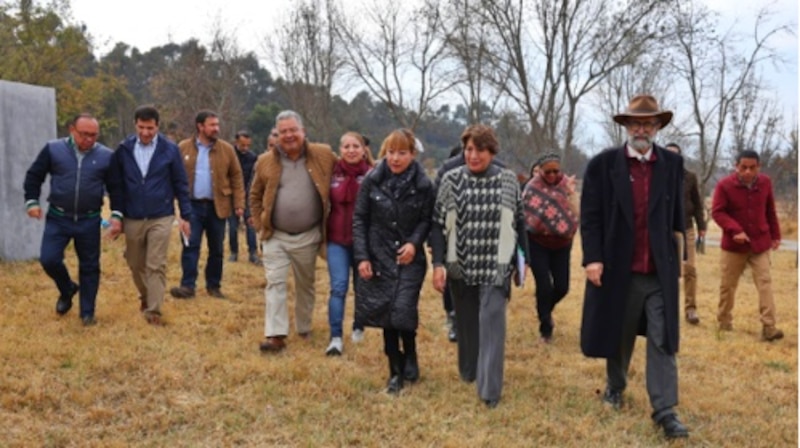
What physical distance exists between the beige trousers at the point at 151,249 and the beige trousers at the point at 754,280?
18.6 ft

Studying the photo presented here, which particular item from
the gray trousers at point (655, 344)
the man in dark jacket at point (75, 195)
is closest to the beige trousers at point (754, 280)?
the gray trousers at point (655, 344)

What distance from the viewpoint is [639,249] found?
4.23 metres

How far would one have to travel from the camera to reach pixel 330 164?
563 centimetres

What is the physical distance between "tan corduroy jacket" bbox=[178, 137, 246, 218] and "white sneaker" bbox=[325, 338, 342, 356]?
250 cm

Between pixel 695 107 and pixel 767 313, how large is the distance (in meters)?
11.0

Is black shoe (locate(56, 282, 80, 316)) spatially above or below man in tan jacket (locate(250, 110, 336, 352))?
below

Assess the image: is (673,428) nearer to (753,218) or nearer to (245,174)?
(753,218)

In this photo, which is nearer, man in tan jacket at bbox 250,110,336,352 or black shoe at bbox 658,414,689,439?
black shoe at bbox 658,414,689,439

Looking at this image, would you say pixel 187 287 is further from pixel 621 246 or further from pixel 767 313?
pixel 767 313

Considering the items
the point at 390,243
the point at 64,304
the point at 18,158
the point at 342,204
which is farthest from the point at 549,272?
the point at 18,158

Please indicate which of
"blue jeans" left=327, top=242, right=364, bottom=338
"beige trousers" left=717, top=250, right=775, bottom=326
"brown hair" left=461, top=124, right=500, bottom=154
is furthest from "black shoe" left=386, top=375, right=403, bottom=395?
"beige trousers" left=717, top=250, right=775, bottom=326

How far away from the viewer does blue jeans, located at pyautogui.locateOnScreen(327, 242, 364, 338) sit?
18.5 feet

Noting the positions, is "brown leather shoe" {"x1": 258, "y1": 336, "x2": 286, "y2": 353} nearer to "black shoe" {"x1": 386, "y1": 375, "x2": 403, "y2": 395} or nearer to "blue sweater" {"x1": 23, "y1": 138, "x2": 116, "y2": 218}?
"black shoe" {"x1": 386, "y1": 375, "x2": 403, "y2": 395}

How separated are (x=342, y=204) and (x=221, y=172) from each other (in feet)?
7.96
